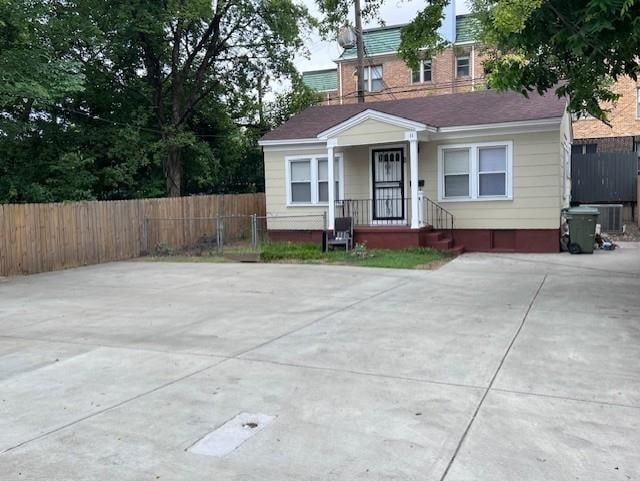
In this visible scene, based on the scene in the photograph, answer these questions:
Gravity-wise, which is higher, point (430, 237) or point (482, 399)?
point (430, 237)

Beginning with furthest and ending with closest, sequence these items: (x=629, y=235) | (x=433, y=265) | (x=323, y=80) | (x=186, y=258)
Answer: (x=323, y=80) → (x=629, y=235) → (x=186, y=258) → (x=433, y=265)

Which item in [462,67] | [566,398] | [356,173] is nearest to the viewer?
[566,398]

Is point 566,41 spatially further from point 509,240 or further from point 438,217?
point 438,217

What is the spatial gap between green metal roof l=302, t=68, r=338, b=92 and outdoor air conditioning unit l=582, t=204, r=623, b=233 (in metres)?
21.5

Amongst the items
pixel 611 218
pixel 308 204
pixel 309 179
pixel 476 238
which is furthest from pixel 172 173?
pixel 611 218

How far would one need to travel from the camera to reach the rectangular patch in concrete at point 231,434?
3605 millimetres

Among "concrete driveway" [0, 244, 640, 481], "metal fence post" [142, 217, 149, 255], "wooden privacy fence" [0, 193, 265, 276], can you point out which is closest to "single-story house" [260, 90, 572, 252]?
"wooden privacy fence" [0, 193, 265, 276]

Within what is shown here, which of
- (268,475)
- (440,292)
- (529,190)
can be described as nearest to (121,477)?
(268,475)

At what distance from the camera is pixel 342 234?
1541 cm

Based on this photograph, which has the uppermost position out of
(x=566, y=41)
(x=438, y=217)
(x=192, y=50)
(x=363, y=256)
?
(x=192, y=50)

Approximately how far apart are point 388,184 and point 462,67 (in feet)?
60.9

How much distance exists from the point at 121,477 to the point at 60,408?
142 centimetres

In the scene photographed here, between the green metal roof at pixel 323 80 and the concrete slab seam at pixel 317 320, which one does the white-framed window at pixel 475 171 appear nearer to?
the concrete slab seam at pixel 317 320

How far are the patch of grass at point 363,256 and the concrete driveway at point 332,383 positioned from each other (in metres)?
3.17
